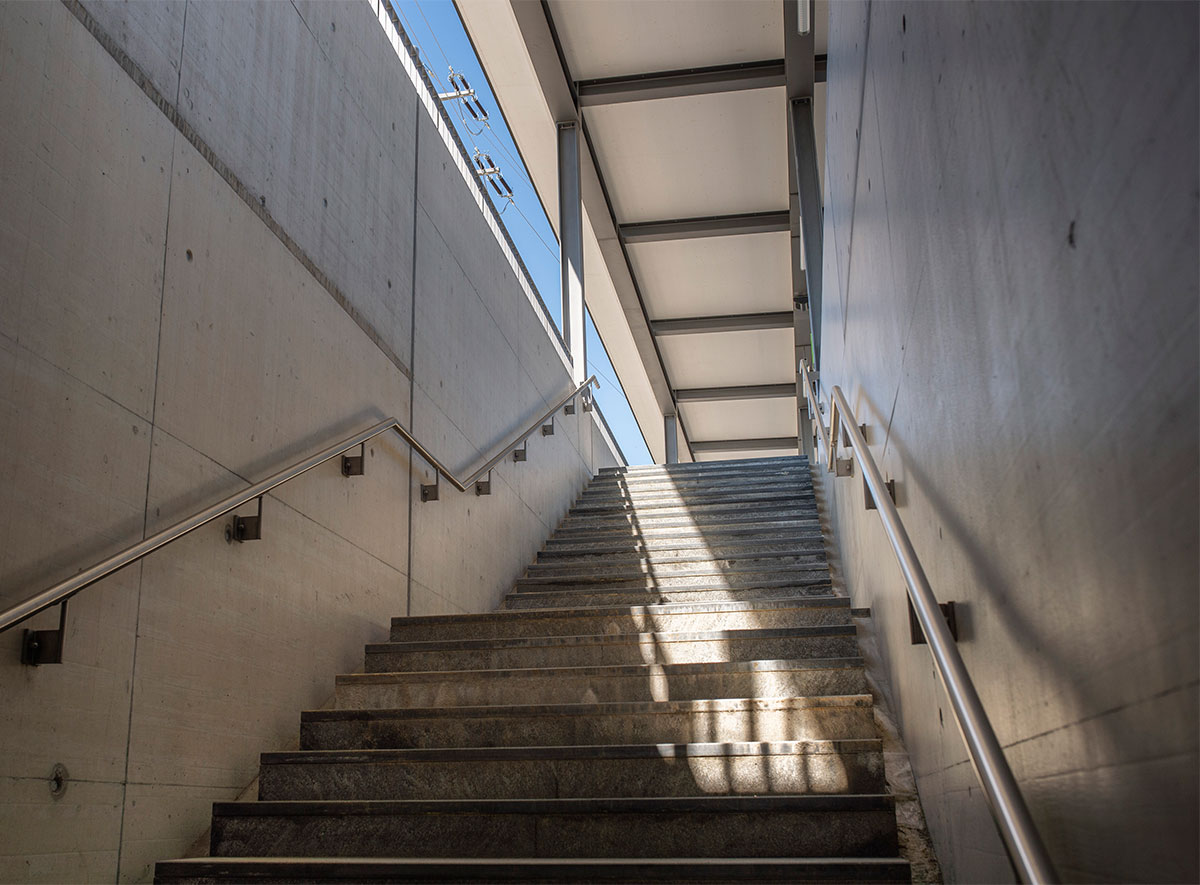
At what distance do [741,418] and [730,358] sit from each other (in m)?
2.86

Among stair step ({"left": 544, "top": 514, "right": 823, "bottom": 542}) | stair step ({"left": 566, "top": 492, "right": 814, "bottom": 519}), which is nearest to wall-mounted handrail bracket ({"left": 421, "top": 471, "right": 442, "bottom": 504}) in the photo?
stair step ({"left": 544, "top": 514, "right": 823, "bottom": 542})

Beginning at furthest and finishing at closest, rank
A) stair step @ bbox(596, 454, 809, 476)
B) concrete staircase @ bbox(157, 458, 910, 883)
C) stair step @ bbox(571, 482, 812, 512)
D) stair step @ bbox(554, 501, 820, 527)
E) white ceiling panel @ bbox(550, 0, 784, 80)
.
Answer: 1. stair step @ bbox(596, 454, 809, 476)
2. white ceiling panel @ bbox(550, 0, 784, 80)
3. stair step @ bbox(571, 482, 812, 512)
4. stair step @ bbox(554, 501, 820, 527)
5. concrete staircase @ bbox(157, 458, 910, 883)

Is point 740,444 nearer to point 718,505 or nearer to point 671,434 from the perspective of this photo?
point 671,434

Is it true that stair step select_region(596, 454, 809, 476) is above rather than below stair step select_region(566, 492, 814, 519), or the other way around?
above

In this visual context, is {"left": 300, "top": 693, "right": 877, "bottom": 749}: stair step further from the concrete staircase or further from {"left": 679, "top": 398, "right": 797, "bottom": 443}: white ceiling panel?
{"left": 679, "top": 398, "right": 797, "bottom": 443}: white ceiling panel

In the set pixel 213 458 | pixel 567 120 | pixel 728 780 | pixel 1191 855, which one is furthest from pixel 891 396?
pixel 567 120

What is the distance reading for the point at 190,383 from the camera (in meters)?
3.05

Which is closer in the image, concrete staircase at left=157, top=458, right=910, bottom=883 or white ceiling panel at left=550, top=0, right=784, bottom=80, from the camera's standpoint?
concrete staircase at left=157, top=458, right=910, bottom=883

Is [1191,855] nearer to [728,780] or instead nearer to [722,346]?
[728,780]

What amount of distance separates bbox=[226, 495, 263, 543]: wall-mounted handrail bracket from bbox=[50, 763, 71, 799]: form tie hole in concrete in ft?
3.22

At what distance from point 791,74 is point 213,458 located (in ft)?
22.8

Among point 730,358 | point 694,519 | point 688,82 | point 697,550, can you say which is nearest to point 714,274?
point 730,358

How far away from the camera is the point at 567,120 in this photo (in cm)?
927

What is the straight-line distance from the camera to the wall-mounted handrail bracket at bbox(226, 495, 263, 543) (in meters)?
3.23
